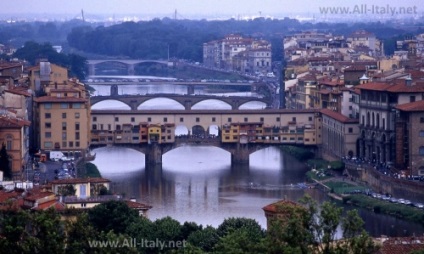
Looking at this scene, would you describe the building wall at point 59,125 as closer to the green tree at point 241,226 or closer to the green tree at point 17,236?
the green tree at point 241,226

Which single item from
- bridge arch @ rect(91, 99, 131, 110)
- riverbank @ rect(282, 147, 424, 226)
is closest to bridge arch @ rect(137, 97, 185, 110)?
bridge arch @ rect(91, 99, 131, 110)

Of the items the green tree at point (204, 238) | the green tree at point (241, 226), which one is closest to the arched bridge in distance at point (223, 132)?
the green tree at point (241, 226)

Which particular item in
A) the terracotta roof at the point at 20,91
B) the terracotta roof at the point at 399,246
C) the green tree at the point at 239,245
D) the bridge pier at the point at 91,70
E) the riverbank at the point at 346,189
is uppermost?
the terracotta roof at the point at 20,91

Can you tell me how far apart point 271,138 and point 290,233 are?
13.3 meters

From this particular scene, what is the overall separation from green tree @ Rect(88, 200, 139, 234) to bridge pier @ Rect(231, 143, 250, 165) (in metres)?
9.36

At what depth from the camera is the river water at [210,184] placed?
52.4 ft

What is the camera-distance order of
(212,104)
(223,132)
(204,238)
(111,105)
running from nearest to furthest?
(204,238), (223,132), (111,105), (212,104)

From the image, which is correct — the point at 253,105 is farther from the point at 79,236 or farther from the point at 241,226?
the point at 79,236

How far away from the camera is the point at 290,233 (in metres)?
9.38

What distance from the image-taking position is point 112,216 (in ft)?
41.8

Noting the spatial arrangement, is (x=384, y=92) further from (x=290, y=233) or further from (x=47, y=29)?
(x=47, y=29)

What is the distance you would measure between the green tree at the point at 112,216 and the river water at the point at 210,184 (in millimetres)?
2138

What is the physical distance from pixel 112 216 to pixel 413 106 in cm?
695

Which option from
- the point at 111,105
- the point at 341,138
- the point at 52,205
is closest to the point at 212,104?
the point at 111,105
